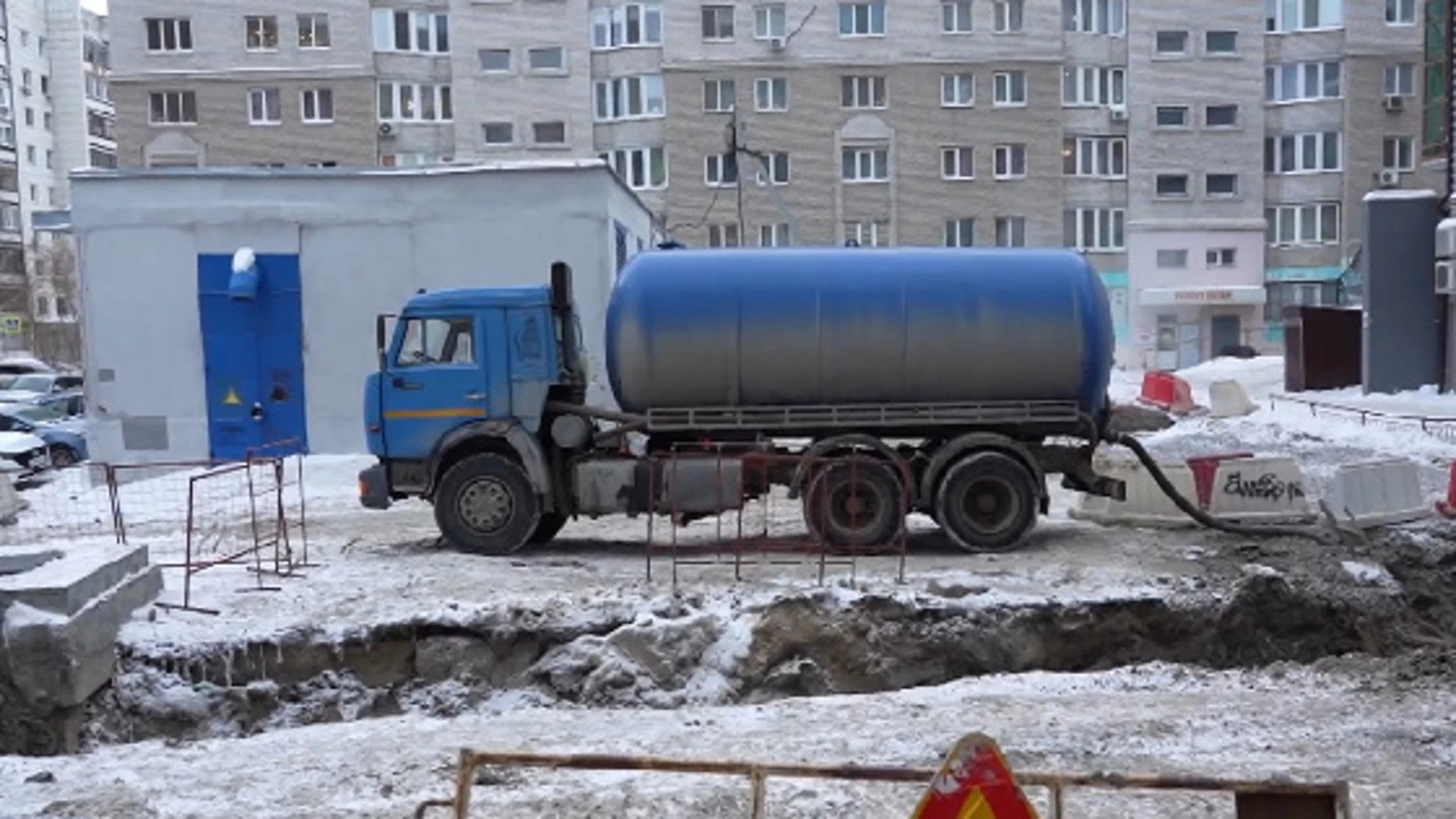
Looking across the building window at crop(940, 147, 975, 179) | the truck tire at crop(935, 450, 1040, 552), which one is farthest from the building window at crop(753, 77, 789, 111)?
the truck tire at crop(935, 450, 1040, 552)

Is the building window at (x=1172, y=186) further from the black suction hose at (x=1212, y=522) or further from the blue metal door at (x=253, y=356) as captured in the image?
the black suction hose at (x=1212, y=522)

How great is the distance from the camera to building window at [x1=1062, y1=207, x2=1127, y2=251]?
47875 millimetres

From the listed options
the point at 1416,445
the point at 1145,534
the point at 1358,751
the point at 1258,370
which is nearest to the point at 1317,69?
the point at 1258,370

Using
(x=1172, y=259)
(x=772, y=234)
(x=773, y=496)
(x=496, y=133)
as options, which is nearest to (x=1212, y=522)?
(x=773, y=496)

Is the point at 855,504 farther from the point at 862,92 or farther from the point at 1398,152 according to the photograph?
the point at 1398,152

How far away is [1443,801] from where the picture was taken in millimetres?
6129

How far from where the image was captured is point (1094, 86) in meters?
48.1

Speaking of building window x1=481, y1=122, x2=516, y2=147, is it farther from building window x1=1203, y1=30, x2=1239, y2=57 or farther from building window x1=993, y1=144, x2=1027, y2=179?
building window x1=1203, y1=30, x2=1239, y2=57

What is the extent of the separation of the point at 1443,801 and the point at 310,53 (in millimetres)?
46326

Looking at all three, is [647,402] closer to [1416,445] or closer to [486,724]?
[486,724]

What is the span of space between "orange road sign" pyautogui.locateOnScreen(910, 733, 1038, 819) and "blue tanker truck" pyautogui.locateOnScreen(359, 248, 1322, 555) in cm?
815

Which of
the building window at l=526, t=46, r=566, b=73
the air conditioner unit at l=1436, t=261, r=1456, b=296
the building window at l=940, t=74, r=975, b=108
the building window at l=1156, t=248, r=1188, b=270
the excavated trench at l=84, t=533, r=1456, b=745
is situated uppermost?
the building window at l=526, t=46, r=566, b=73

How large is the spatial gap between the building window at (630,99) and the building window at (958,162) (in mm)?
10189

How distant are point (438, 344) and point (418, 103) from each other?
37553 millimetres
